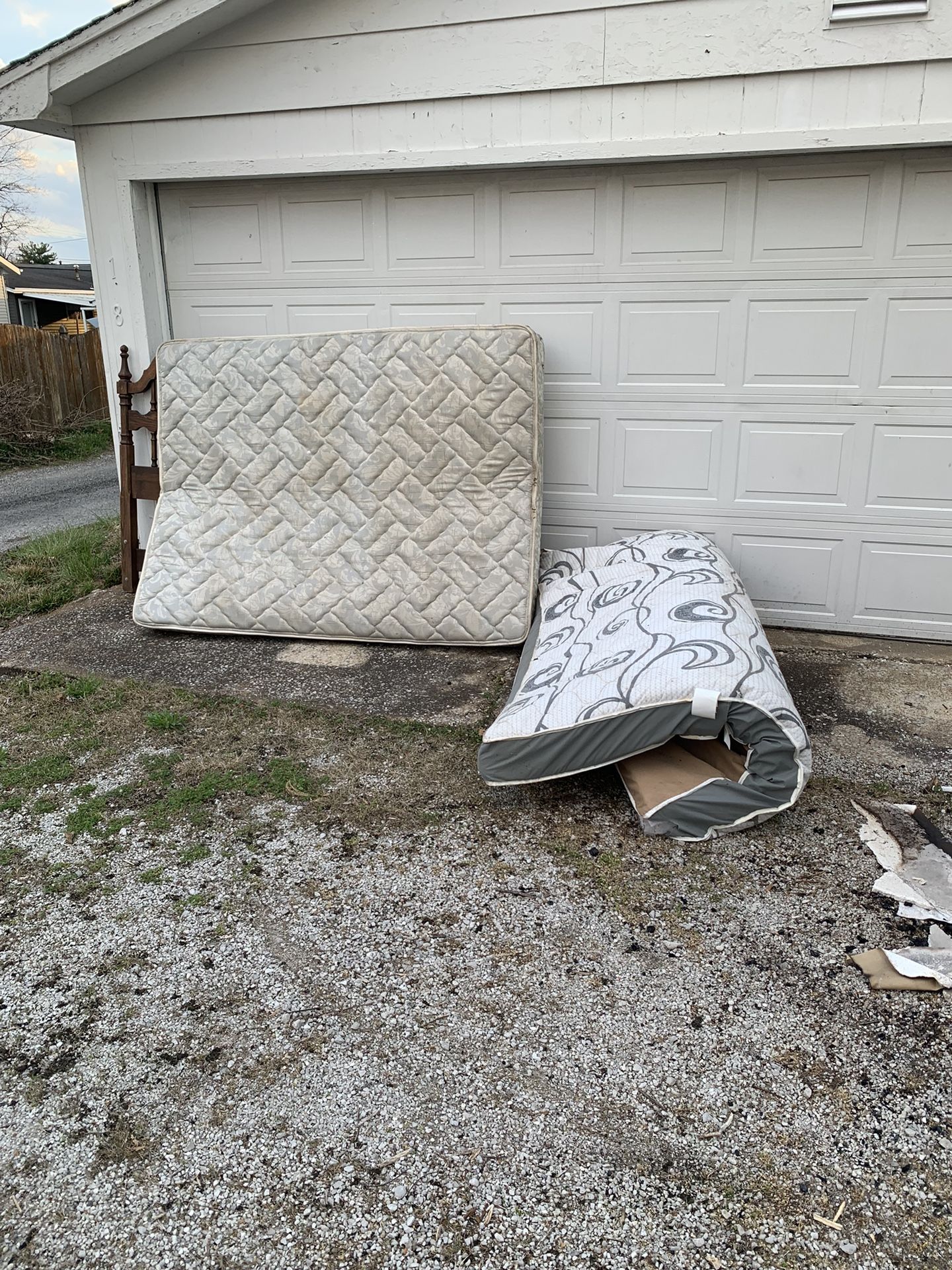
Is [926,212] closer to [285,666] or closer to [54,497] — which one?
[285,666]

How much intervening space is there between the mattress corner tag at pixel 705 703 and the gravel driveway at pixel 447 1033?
40cm

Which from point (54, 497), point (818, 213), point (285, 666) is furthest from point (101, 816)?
point (54, 497)

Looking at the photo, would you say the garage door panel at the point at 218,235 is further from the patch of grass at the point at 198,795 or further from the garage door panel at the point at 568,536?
the patch of grass at the point at 198,795

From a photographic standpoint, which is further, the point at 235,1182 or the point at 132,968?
the point at 132,968

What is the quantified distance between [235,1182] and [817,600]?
3708mm

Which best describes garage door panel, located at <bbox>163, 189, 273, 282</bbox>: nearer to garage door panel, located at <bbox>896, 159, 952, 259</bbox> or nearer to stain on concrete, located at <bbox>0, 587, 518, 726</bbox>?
stain on concrete, located at <bbox>0, 587, 518, 726</bbox>

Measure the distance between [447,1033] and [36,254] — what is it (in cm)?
4316

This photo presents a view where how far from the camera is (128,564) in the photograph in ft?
16.8

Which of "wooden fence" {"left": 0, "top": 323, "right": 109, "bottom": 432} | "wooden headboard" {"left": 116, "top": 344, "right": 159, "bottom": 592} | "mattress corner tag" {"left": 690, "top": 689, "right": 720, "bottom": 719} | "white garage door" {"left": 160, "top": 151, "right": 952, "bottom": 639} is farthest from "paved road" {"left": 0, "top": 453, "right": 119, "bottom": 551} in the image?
"mattress corner tag" {"left": 690, "top": 689, "right": 720, "bottom": 719}

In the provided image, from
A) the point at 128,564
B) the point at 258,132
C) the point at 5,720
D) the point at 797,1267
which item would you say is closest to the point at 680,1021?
the point at 797,1267

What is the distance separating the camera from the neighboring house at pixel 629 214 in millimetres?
3957

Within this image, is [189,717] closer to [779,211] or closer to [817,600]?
[817,600]

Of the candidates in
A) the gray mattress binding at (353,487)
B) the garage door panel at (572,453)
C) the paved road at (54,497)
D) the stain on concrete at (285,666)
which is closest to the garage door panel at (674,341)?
the garage door panel at (572,453)

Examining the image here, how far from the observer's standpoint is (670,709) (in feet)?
9.00
